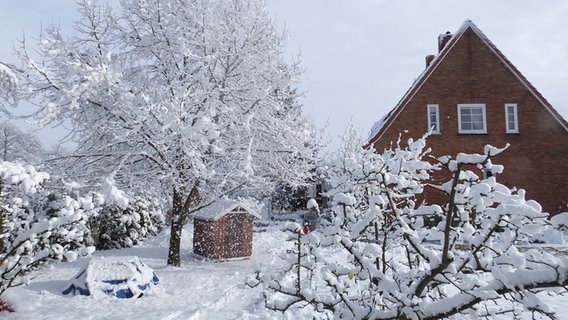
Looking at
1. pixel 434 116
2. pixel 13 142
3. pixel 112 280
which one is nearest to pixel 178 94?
pixel 112 280

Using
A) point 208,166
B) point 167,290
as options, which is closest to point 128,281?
point 167,290

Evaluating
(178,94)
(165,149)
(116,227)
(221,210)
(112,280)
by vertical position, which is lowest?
(112,280)

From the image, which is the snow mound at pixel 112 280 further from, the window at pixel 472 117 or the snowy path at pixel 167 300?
the window at pixel 472 117

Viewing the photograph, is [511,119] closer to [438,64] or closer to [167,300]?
[438,64]

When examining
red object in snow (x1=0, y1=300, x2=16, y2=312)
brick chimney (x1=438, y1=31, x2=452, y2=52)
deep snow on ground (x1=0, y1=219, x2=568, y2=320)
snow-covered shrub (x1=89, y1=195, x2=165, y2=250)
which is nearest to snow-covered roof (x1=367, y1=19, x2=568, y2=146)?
brick chimney (x1=438, y1=31, x2=452, y2=52)

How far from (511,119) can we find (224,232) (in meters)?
14.1

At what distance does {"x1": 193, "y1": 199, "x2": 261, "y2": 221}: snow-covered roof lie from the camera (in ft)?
40.5

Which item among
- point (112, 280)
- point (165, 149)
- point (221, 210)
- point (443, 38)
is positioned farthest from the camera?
point (443, 38)

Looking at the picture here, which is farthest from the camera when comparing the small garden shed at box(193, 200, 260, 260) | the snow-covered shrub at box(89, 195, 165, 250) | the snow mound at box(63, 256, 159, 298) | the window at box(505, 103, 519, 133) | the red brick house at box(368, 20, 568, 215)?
the window at box(505, 103, 519, 133)

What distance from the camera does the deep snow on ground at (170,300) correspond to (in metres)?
6.82

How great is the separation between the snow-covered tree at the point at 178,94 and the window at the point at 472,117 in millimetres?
9627

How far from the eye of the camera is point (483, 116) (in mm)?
17641

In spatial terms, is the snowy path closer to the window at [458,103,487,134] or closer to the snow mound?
the snow mound

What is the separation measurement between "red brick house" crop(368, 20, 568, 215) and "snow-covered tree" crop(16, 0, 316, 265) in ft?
25.2
